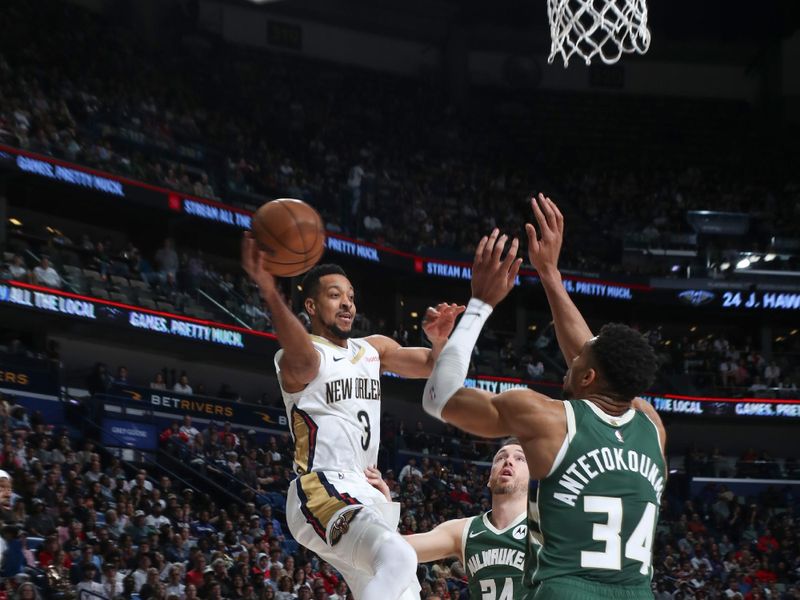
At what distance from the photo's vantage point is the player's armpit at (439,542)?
6219mm

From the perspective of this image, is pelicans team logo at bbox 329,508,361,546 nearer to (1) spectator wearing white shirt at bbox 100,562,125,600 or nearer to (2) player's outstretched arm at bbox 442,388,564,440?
(2) player's outstretched arm at bbox 442,388,564,440

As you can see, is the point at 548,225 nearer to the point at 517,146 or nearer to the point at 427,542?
the point at 427,542

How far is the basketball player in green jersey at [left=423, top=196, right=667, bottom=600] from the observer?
13.4 ft

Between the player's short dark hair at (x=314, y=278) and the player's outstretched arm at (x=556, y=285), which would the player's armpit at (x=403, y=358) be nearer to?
the player's short dark hair at (x=314, y=278)

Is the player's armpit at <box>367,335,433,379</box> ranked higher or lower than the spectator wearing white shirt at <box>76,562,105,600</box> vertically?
higher

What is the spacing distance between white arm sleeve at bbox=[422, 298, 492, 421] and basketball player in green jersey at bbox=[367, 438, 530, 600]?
1994 millimetres

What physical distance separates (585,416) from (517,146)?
2995 cm

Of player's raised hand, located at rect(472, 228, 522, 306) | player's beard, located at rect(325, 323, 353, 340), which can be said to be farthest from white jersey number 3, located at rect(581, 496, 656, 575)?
player's beard, located at rect(325, 323, 353, 340)

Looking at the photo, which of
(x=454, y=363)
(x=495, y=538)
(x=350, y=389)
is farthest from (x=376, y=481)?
(x=454, y=363)

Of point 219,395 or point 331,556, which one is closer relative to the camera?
point 331,556

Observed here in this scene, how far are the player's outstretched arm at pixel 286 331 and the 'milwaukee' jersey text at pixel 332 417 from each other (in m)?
0.06

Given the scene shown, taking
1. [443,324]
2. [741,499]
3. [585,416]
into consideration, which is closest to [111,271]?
[741,499]

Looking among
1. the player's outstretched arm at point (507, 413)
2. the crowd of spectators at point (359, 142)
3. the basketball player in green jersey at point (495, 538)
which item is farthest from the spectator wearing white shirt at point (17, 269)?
the player's outstretched arm at point (507, 413)

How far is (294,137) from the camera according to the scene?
29062mm
